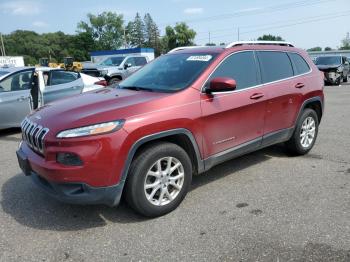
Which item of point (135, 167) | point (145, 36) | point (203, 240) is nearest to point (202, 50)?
point (135, 167)

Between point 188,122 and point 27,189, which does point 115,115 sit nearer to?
point 188,122

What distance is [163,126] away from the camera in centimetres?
371

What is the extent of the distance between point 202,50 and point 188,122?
129 cm

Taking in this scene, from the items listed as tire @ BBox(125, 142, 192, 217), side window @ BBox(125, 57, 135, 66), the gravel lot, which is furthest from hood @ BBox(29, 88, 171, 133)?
side window @ BBox(125, 57, 135, 66)

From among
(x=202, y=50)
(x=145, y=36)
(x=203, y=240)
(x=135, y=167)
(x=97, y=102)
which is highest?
(x=145, y=36)

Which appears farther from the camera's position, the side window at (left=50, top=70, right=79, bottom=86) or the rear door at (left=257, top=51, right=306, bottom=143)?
the side window at (left=50, top=70, right=79, bottom=86)

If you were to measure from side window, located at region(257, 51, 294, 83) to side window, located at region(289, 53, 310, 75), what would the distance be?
0.14 meters

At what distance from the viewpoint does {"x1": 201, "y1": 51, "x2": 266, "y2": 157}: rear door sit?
164 inches

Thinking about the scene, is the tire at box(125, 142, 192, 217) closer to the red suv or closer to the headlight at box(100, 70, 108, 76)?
the red suv

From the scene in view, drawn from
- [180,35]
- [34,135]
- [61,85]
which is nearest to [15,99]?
[61,85]

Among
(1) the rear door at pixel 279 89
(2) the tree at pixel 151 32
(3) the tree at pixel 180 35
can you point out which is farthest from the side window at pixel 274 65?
(2) the tree at pixel 151 32

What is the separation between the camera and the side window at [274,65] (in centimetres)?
498

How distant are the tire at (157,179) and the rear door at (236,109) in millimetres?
406

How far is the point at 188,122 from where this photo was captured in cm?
392
